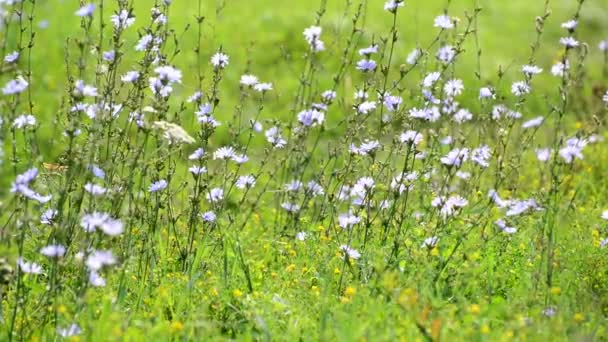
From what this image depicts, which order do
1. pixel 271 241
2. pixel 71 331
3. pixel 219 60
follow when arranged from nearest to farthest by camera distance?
1. pixel 71 331
2. pixel 219 60
3. pixel 271 241

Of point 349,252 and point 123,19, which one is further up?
point 123,19

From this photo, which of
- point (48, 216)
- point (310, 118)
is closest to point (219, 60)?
point (310, 118)

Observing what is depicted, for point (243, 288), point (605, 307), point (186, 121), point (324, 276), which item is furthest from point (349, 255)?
point (186, 121)

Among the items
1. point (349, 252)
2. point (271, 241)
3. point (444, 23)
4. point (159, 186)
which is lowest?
point (349, 252)

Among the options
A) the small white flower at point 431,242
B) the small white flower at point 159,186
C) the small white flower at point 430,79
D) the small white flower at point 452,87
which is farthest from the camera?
the small white flower at point 452,87

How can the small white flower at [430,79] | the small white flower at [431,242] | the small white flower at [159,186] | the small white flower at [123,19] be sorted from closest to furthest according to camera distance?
the small white flower at [123,19] < the small white flower at [431,242] < the small white flower at [159,186] < the small white flower at [430,79]

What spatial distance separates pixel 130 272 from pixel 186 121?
4582mm

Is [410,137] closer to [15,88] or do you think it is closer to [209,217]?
[209,217]

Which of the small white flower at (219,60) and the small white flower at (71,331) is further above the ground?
the small white flower at (219,60)

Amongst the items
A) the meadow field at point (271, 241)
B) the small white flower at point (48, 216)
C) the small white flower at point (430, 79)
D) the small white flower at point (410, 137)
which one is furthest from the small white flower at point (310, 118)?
the small white flower at point (48, 216)

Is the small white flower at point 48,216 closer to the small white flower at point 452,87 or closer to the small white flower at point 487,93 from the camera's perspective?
the small white flower at point 452,87

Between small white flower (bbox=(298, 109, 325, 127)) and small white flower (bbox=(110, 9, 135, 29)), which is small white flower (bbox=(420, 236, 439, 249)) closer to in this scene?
small white flower (bbox=(298, 109, 325, 127))

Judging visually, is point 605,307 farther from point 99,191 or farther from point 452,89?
point 99,191

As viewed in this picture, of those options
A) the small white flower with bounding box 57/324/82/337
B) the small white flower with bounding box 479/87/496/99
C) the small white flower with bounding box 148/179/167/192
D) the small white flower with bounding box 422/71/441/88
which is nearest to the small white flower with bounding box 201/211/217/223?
the small white flower with bounding box 148/179/167/192
